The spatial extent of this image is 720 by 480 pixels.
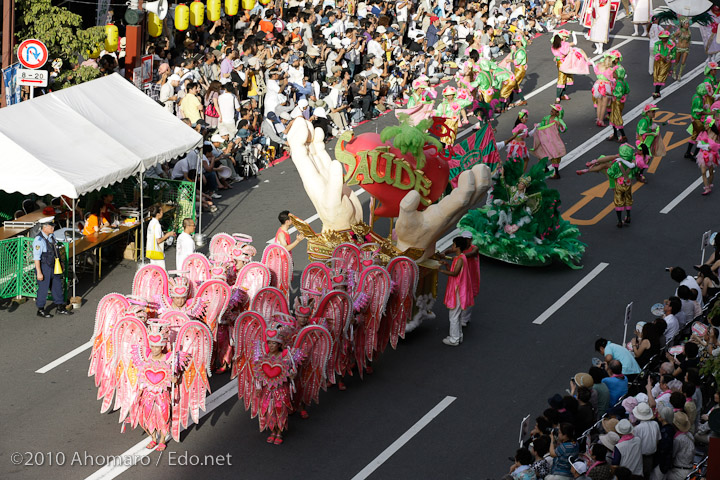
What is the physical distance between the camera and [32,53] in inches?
768

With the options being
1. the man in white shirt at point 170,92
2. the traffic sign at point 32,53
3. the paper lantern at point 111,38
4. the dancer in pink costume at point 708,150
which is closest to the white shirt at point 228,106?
the man in white shirt at point 170,92

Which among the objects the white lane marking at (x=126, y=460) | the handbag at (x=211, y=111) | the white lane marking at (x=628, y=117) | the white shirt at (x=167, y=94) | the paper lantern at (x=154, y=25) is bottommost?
the white lane marking at (x=126, y=460)

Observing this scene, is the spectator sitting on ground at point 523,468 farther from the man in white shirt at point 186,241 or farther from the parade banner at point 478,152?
the parade banner at point 478,152

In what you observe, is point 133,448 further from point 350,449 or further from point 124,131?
point 124,131

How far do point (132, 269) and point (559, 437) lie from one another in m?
9.03

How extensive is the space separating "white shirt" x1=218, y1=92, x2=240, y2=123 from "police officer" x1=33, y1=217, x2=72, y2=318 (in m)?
6.62

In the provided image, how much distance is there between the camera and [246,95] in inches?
996

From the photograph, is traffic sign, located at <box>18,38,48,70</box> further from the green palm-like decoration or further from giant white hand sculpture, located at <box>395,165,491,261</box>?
giant white hand sculpture, located at <box>395,165,491,261</box>

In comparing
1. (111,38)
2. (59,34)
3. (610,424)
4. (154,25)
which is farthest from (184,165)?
(610,424)

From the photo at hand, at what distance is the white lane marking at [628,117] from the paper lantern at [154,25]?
9313mm

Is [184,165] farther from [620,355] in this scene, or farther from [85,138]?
[620,355]

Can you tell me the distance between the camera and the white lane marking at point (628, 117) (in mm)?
24984

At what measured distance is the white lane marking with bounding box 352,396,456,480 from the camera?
13422 millimetres

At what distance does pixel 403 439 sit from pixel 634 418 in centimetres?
293
